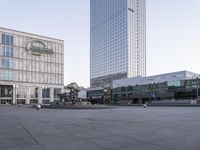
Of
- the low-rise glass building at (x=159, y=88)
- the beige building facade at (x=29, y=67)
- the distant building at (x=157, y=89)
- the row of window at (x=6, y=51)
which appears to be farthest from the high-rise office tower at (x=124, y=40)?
the row of window at (x=6, y=51)

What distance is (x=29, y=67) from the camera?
11550cm

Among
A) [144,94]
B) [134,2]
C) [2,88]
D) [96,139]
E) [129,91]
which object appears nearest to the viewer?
[96,139]

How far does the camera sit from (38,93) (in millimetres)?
116250

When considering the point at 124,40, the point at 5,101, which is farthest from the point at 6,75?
the point at 124,40

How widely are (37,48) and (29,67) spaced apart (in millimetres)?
9192

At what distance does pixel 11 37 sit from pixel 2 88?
70.1 feet

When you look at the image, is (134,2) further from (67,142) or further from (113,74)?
(67,142)

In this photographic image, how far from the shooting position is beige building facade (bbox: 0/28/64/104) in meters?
108

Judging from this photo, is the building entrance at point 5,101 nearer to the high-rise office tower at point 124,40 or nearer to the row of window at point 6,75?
the row of window at point 6,75

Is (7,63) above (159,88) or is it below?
above

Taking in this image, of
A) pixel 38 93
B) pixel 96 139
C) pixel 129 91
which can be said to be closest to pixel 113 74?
pixel 129 91

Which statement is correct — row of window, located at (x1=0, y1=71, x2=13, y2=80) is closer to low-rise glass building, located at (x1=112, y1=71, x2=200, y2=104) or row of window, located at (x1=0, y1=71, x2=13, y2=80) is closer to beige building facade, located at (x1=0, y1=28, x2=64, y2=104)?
beige building facade, located at (x1=0, y1=28, x2=64, y2=104)

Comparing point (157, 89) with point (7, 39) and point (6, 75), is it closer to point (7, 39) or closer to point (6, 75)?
point (6, 75)

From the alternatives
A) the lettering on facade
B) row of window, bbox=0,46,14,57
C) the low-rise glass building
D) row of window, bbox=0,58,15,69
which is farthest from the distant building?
row of window, bbox=0,46,14,57
